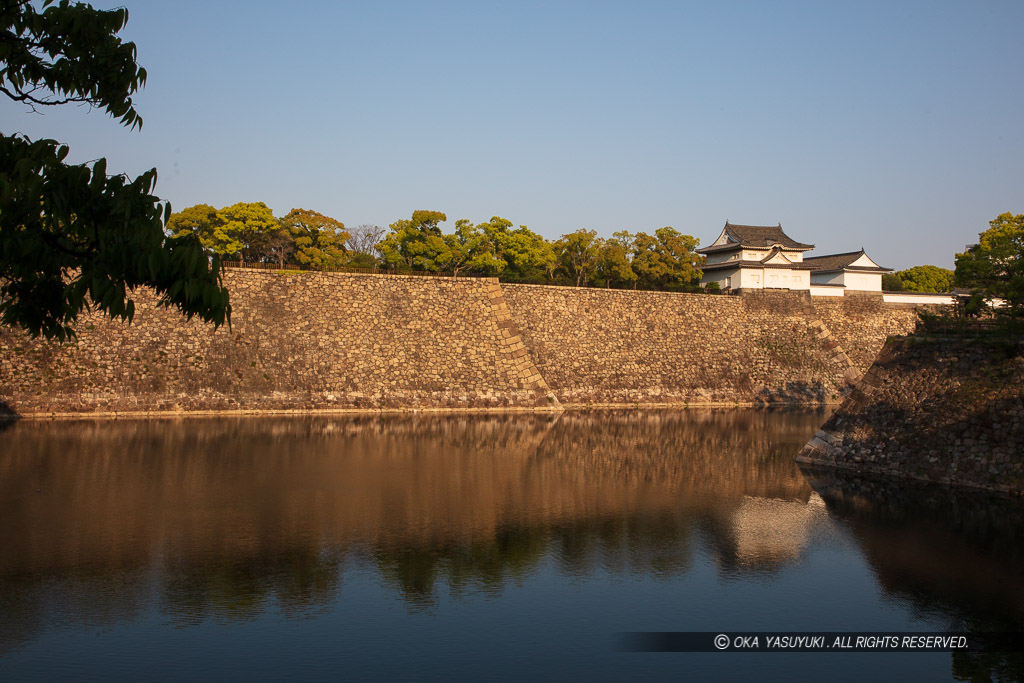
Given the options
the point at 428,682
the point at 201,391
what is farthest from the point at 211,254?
the point at 201,391

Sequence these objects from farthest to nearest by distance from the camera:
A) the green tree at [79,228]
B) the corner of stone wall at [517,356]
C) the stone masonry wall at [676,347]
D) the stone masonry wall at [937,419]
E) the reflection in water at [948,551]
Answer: the stone masonry wall at [676,347] → the corner of stone wall at [517,356] → the stone masonry wall at [937,419] → the reflection in water at [948,551] → the green tree at [79,228]

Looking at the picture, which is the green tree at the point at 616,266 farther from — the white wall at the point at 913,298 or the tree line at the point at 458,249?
the white wall at the point at 913,298

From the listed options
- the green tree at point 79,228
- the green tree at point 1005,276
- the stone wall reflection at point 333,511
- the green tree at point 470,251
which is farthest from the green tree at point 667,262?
the green tree at point 79,228

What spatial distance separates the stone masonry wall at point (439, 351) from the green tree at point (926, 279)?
A: 33.8 meters

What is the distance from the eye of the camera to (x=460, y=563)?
12164mm

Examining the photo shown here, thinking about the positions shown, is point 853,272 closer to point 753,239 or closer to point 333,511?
point 753,239

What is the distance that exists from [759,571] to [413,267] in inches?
1463

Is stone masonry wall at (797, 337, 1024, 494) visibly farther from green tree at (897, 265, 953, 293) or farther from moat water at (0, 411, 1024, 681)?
green tree at (897, 265, 953, 293)

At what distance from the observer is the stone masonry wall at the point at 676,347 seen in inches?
1411

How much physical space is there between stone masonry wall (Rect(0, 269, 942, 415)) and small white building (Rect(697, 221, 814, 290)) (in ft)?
7.56

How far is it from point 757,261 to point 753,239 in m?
2.04

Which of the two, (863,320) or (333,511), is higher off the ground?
(863,320)

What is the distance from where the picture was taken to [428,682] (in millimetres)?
8242

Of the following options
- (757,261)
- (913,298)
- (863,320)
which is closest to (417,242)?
(757,261)
